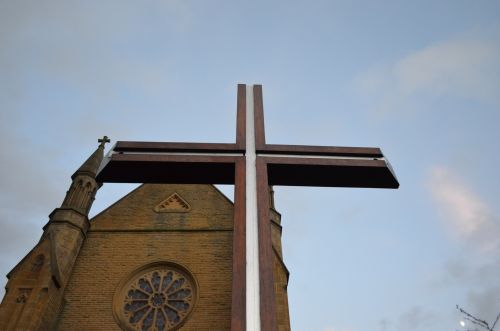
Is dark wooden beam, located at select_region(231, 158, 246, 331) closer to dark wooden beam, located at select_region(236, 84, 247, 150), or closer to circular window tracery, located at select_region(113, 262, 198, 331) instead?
dark wooden beam, located at select_region(236, 84, 247, 150)

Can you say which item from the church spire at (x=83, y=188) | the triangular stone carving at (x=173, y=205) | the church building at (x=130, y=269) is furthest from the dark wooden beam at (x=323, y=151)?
the church spire at (x=83, y=188)

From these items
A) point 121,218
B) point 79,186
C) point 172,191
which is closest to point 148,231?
point 121,218

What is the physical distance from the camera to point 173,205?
12484mm

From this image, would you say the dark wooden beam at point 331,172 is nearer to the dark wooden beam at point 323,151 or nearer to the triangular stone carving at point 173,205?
the dark wooden beam at point 323,151

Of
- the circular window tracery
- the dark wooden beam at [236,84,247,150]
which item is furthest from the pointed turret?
the dark wooden beam at [236,84,247,150]

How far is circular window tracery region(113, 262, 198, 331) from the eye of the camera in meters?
9.61

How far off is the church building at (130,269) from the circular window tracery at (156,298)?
25 mm

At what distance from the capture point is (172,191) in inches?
510

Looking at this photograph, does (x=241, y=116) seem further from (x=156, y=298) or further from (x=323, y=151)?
(x=156, y=298)

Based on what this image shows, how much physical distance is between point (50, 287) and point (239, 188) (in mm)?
8152

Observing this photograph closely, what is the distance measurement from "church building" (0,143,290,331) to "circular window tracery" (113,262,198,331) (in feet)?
0.08

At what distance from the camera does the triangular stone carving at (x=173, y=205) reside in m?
12.2

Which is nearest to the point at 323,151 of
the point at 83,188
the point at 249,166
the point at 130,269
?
the point at 249,166

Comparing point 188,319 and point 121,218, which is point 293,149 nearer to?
point 188,319
